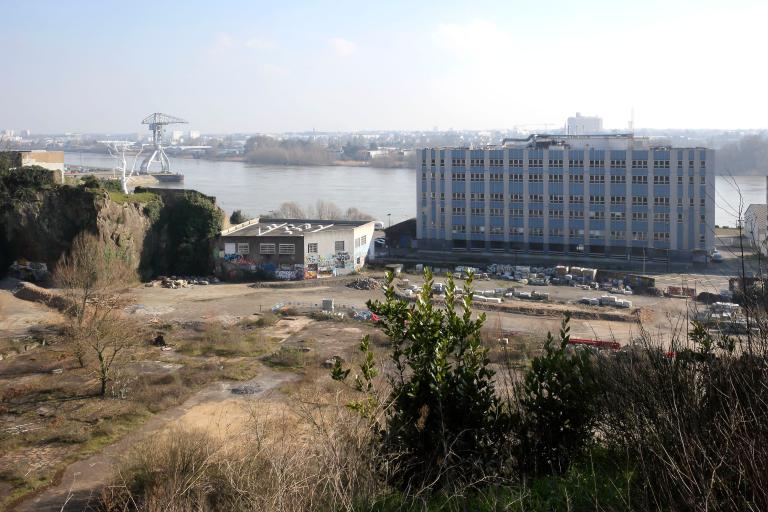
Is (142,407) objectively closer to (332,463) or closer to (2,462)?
(2,462)

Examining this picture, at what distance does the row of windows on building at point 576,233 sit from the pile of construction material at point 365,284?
7.89 ft

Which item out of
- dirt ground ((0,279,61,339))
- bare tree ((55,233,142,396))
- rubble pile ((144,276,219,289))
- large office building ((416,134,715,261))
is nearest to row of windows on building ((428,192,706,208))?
large office building ((416,134,715,261))

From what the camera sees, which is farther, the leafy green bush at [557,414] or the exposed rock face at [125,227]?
the exposed rock face at [125,227]

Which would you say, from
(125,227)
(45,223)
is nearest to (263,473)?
(125,227)

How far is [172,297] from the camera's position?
27.4ft

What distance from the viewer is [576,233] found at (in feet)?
34.0

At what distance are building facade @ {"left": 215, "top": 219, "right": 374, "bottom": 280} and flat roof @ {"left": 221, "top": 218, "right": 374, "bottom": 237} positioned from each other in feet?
0.09

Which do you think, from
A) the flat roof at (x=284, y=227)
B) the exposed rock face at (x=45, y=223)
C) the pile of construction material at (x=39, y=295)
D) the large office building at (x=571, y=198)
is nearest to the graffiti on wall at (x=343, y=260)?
the flat roof at (x=284, y=227)

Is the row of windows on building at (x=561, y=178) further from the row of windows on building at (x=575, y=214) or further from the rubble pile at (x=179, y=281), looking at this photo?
the rubble pile at (x=179, y=281)

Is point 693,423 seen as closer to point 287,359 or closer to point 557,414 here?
point 557,414

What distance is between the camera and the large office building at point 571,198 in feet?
31.8

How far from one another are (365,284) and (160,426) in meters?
4.55

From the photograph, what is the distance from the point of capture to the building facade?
923cm

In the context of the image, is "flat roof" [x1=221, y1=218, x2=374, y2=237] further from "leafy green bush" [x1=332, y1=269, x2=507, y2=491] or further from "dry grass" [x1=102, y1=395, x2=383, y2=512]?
"leafy green bush" [x1=332, y1=269, x2=507, y2=491]
